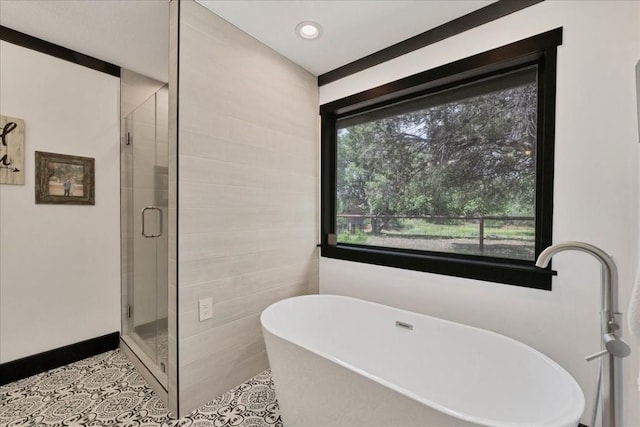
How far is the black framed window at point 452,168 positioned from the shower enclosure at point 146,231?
4.25ft

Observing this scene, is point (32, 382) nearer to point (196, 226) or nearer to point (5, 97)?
point (196, 226)

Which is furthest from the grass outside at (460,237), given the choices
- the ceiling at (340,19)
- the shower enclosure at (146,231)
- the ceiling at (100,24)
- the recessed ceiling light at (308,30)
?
the ceiling at (100,24)

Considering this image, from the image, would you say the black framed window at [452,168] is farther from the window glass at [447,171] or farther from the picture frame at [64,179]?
the picture frame at [64,179]

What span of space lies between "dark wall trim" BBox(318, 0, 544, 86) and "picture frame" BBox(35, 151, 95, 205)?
2.13 m

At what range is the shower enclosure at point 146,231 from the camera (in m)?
1.97

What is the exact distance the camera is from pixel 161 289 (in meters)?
2.04

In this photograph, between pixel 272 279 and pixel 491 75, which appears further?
pixel 272 279

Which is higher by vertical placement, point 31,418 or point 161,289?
point 161,289

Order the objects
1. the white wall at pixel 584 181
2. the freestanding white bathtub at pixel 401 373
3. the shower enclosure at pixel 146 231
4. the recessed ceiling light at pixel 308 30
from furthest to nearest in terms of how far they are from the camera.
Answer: the shower enclosure at pixel 146 231 < the recessed ceiling light at pixel 308 30 < the white wall at pixel 584 181 < the freestanding white bathtub at pixel 401 373

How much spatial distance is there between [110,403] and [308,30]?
2.70m

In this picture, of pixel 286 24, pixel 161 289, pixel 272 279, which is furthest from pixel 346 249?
pixel 286 24

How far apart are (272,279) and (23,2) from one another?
2.32 metres

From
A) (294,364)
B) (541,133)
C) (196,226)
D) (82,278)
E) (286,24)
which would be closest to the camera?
(294,364)

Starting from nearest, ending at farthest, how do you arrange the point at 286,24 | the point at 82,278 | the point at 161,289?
the point at 286,24 → the point at 161,289 → the point at 82,278
